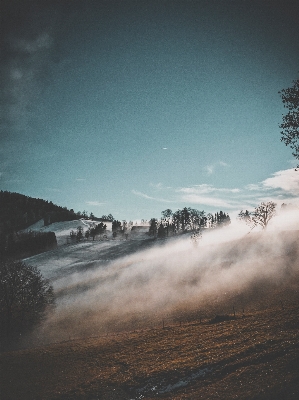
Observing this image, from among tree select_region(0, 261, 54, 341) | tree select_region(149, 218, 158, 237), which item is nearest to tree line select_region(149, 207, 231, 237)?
tree select_region(149, 218, 158, 237)

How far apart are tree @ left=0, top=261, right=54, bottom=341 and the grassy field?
46.1 ft

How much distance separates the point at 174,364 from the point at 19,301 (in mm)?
43350

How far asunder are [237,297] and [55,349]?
118 ft

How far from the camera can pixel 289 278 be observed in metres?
50.4

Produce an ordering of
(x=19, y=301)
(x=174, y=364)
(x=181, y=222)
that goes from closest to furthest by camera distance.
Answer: (x=174, y=364) < (x=19, y=301) < (x=181, y=222)

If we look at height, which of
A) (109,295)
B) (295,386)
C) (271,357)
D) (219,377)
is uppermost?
(295,386)

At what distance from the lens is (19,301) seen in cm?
4938

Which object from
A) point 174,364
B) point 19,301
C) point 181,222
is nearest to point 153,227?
point 181,222

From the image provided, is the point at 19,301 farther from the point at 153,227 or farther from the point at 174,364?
the point at 153,227

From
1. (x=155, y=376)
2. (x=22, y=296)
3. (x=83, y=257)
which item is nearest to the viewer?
(x=155, y=376)

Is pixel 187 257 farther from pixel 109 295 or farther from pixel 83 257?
pixel 83 257

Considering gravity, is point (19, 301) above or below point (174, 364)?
below

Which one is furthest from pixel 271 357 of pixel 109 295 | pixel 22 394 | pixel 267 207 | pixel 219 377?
pixel 267 207

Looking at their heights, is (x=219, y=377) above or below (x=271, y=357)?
below
